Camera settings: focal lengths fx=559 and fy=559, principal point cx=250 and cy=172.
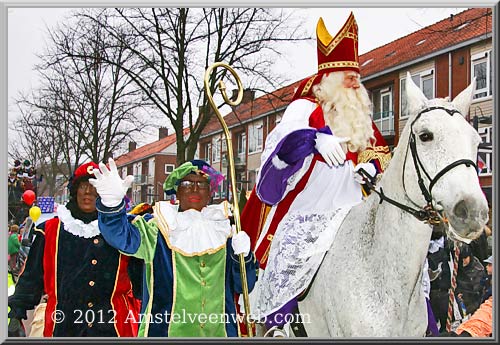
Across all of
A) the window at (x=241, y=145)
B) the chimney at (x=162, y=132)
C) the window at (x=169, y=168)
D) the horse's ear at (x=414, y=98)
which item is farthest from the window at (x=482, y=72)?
the chimney at (x=162, y=132)

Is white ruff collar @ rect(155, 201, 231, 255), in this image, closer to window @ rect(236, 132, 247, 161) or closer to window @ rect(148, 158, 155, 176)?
window @ rect(148, 158, 155, 176)

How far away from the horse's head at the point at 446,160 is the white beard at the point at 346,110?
0.70m

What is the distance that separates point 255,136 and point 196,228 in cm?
93

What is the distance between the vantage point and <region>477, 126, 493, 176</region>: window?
2.87 m

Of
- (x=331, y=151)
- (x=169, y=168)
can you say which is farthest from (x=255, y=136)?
(x=331, y=151)

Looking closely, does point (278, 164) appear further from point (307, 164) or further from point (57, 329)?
point (57, 329)

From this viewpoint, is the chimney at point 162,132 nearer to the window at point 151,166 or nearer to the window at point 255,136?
the window at point 151,166

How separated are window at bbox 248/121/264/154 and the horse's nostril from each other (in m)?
Answer: 1.72

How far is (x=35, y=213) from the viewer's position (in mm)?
3680

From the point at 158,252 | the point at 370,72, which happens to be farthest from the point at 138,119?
the point at 370,72

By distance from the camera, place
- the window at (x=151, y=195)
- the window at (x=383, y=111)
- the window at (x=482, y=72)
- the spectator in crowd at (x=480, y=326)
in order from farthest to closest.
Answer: the window at (x=151, y=195) < the window at (x=383, y=111) < the window at (x=482, y=72) < the spectator in crowd at (x=480, y=326)

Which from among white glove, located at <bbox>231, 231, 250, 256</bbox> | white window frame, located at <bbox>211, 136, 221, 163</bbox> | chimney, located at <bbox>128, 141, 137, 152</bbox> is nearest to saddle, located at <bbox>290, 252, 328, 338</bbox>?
white glove, located at <bbox>231, 231, 250, 256</bbox>

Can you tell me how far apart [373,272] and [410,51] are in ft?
7.65

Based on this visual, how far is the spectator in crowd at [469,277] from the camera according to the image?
13.4ft
